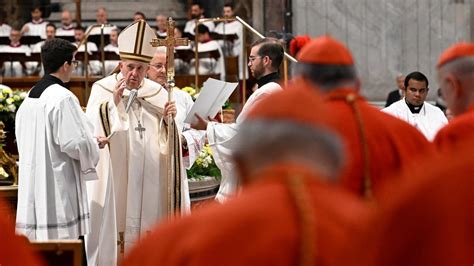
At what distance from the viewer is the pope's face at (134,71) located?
337 inches

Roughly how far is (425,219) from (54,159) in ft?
16.8

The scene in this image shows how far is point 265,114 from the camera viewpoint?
294 centimetres

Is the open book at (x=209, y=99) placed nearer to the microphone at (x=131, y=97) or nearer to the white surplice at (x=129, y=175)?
the white surplice at (x=129, y=175)

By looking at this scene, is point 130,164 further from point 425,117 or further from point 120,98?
point 425,117

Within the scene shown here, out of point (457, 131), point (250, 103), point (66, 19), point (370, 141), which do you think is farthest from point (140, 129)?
point (66, 19)

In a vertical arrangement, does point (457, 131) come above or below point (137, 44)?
above

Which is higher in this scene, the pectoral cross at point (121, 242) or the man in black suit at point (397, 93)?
the pectoral cross at point (121, 242)

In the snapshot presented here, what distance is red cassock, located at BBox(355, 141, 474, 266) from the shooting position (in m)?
2.91

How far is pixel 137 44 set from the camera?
8680 mm

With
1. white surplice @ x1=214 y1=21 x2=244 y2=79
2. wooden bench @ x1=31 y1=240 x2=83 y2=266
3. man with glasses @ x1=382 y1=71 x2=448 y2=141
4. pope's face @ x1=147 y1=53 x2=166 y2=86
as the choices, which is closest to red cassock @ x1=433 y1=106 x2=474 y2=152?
wooden bench @ x1=31 y1=240 x2=83 y2=266

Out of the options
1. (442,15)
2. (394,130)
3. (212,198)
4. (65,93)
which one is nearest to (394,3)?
(442,15)

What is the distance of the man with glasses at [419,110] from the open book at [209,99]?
64.8 inches

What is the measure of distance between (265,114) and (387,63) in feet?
42.7

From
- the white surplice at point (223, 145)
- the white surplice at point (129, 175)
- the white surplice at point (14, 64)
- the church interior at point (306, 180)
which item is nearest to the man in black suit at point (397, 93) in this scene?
the church interior at point (306, 180)
